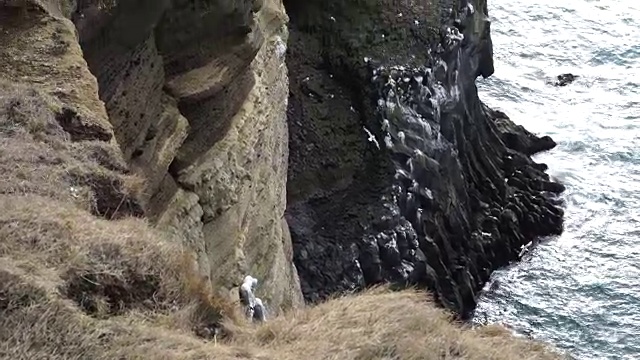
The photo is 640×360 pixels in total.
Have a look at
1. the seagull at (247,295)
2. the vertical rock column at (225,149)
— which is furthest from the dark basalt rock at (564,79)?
the seagull at (247,295)

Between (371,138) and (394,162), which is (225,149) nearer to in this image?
(394,162)

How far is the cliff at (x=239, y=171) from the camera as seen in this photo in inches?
337

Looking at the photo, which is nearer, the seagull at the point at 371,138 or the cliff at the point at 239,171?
the cliff at the point at 239,171

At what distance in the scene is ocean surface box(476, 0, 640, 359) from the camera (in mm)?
30562

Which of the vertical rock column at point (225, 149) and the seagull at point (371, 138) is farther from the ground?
the vertical rock column at point (225, 149)

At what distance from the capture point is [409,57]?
30.5 meters

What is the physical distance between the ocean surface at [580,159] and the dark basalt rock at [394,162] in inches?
58.5

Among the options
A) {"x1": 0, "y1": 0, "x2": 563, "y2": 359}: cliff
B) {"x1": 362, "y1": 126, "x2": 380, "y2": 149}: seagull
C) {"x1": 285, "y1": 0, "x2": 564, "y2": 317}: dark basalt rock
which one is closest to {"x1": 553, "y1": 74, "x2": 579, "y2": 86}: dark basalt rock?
{"x1": 0, "y1": 0, "x2": 563, "y2": 359}: cliff

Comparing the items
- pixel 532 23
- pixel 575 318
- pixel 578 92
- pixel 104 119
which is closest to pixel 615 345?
pixel 575 318

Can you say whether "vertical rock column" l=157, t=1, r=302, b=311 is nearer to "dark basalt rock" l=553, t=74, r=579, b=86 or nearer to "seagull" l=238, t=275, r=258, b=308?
"seagull" l=238, t=275, r=258, b=308

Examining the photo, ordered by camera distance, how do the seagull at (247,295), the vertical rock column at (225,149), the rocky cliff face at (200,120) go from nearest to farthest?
the seagull at (247,295), the rocky cliff face at (200,120), the vertical rock column at (225,149)

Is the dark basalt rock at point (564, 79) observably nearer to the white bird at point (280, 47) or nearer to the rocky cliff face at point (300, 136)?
the rocky cliff face at point (300, 136)

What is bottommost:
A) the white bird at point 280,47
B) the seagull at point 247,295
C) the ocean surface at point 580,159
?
the ocean surface at point 580,159

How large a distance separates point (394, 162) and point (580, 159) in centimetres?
1371
